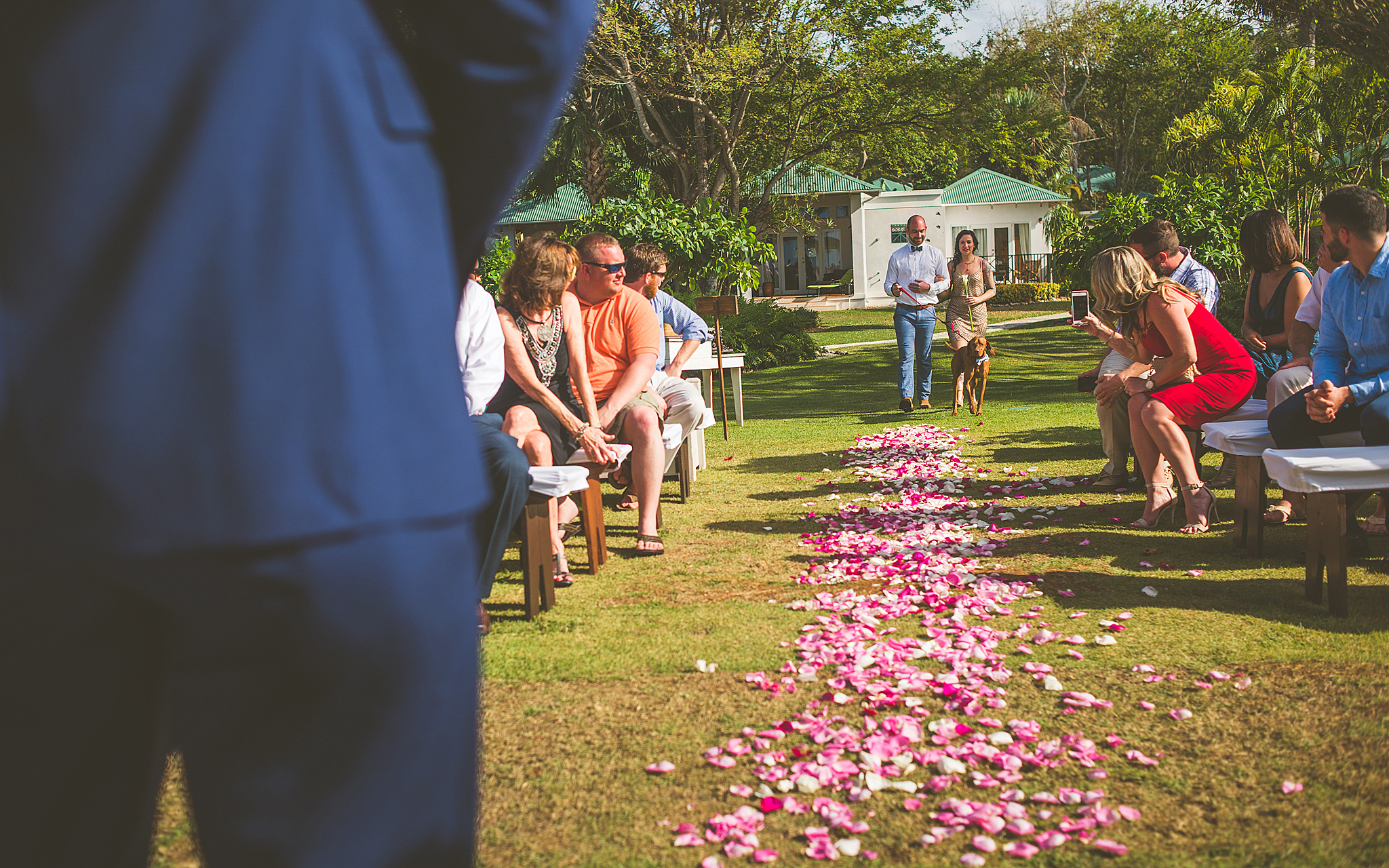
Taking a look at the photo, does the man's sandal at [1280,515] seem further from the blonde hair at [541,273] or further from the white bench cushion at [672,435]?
the blonde hair at [541,273]

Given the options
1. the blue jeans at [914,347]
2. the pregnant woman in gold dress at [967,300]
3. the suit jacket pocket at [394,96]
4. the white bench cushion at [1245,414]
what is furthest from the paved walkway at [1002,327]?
the suit jacket pocket at [394,96]

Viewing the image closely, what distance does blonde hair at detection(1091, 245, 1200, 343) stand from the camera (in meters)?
6.06

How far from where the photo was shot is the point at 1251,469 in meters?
5.26

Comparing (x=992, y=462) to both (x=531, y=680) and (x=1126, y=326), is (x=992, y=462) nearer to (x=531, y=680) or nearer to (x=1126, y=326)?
(x=1126, y=326)

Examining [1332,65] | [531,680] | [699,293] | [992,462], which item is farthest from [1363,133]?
[531,680]

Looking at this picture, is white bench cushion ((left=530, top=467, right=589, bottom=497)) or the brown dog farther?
the brown dog

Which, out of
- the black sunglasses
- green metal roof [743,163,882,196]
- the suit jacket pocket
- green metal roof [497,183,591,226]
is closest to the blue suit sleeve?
the black sunglasses

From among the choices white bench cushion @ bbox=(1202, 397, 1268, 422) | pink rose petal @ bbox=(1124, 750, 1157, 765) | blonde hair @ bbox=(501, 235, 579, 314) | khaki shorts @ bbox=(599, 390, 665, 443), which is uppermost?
blonde hair @ bbox=(501, 235, 579, 314)

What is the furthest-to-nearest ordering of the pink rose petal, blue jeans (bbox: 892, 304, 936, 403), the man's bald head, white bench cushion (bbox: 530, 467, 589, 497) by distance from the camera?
1. the man's bald head
2. blue jeans (bbox: 892, 304, 936, 403)
3. white bench cushion (bbox: 530, 467, 589, 497)
4. the pink rose petal

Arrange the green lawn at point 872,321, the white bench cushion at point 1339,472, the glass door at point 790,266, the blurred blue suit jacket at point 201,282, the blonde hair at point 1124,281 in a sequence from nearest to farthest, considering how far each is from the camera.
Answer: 1. the blurred blue suit jacket at point 201,282
2. the white bench cushion at point 1339,472
3. the blonde hair at point 1124,281
4. the green lawn at point 872,321
5. the glass door at point 790,266

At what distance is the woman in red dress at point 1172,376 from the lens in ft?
19.4

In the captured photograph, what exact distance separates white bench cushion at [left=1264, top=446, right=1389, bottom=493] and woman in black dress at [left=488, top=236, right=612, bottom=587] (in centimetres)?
331

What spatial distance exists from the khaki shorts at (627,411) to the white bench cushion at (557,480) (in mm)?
1068

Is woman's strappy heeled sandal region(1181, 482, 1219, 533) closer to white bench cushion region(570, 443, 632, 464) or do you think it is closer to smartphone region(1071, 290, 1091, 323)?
smartphone region(1071, 290, 1091, 323)
